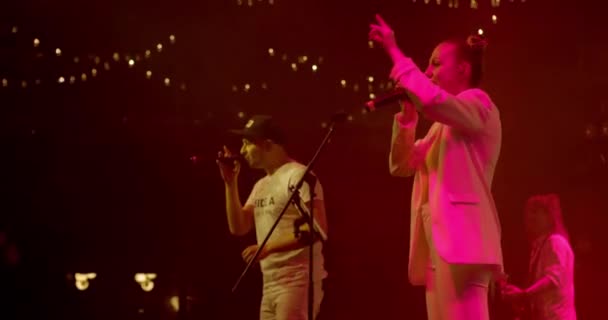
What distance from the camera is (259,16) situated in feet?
21.4

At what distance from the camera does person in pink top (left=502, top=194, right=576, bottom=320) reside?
5.05m

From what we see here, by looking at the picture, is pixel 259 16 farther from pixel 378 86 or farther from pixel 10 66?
pixel 10 66

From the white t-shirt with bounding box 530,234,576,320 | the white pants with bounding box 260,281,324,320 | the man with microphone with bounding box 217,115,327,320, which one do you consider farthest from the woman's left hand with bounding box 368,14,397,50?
the white t-shirt with bounding box 530,234,576,320

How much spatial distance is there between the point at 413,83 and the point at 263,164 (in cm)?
177

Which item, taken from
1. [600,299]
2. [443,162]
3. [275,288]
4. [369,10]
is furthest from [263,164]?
[600,299]

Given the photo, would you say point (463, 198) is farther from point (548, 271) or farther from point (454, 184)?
point (548, 271)

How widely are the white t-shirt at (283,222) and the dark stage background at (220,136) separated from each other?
2.29 metres

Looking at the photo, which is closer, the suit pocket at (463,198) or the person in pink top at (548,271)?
the suit pocket at (463,198)

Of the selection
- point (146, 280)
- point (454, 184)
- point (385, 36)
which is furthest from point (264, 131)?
point (146, 280)

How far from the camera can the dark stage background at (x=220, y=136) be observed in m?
6.49

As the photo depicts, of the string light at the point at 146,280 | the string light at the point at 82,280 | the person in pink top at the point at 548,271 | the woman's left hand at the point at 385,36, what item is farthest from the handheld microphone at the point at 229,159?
the string light at the point at 82,280

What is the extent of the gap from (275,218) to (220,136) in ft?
9.09

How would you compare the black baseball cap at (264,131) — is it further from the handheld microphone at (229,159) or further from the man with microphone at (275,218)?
the handheld microphone at (229,159)

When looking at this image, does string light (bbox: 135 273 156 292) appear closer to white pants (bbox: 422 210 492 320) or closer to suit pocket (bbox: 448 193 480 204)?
white pants (bbox: 422 210 492 320)
